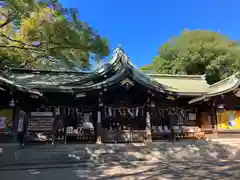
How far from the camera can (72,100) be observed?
618 inches

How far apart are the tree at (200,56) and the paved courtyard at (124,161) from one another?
22.0 m

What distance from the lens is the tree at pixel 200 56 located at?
115 feet

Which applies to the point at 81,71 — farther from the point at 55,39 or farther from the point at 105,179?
the point at 105,179

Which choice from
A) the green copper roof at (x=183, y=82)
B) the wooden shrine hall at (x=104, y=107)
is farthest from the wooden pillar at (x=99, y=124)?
the green copper roof at (x=183, y=82)

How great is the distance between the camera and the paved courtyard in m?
9.38

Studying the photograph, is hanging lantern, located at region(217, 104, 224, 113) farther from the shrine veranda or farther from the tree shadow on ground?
the tree shadow on ground

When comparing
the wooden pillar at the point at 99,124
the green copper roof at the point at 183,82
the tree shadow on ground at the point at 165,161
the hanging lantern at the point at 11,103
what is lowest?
the tree shadow on ground at the point at 165,161

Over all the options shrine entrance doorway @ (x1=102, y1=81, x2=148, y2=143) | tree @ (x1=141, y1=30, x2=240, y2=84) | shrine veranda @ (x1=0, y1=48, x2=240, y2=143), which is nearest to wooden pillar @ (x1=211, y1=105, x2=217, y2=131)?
shrine veranda @ (x1=0, y1=48, x2=240, y2=143)

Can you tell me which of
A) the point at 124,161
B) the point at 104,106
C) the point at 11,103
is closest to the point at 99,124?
the point at 104,106

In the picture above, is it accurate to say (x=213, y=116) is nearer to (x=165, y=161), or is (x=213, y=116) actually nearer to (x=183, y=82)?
(x=183, y=82)

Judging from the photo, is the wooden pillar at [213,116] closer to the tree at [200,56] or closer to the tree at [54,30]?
the tree at [54,30]

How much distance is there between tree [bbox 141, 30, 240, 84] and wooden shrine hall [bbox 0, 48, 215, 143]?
19.8m

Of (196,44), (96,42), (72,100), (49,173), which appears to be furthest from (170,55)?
(49,173)

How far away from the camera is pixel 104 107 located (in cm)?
1558
